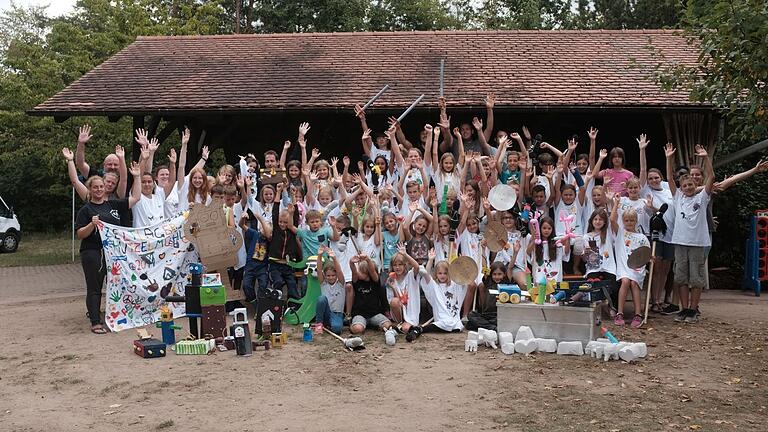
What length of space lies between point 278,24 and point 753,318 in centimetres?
2800

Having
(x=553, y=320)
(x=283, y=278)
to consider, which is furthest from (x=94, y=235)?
(x=553, y=320)

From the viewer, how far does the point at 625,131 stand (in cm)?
1462

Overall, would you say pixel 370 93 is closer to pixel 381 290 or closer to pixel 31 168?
pixel 381 290

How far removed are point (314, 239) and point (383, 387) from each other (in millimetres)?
3245

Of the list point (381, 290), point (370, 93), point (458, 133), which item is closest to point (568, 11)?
point (370, 93)

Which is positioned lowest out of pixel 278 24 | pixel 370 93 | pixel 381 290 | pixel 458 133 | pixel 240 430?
pixel 240 430

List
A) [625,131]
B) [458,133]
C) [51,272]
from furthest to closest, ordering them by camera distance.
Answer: [51,272] < [625,131] < [458,133]

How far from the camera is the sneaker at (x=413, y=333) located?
8.33 m

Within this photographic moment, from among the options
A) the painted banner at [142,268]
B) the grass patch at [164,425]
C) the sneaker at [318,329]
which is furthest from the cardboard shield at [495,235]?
the grass patch at [164,425]

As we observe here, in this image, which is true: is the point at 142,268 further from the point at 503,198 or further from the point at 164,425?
the point at 503,198

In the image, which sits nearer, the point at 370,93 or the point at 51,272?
the point at 370,93

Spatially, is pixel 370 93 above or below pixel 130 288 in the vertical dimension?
above

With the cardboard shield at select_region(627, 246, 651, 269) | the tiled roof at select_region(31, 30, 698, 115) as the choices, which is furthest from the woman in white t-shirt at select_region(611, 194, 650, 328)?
the tiled roof at select_region(31, 30, 698, 115)

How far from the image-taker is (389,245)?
9297 mm
